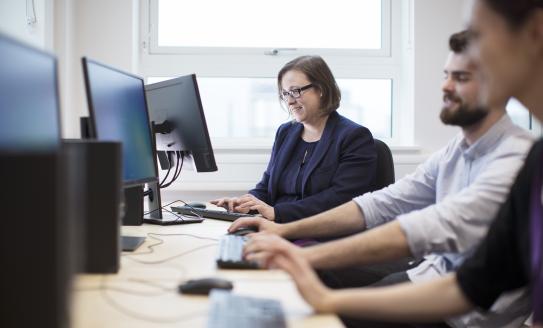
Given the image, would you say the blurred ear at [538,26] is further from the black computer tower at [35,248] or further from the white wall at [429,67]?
the white wall at [429,67]

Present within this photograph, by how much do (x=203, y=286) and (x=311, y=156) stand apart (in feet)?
4.66

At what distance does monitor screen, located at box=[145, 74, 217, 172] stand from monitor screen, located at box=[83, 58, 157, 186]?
236 millimetres

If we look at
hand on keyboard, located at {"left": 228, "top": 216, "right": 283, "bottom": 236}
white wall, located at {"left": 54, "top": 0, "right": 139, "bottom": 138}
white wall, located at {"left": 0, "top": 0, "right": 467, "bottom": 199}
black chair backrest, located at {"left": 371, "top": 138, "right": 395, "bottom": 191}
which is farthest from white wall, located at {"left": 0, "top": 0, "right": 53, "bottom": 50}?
black chair backrest, located at {"left": 371, "top": 138, "right": 395, "bottom": 191}

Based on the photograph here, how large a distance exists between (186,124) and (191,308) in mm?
1146

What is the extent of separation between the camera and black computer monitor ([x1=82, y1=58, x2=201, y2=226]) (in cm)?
126

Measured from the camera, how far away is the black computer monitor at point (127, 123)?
1.26 metres

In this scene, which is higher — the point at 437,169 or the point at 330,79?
the point at 330,79

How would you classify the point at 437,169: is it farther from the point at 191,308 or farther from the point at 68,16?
the point at 68,16

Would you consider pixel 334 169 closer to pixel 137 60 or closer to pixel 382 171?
pixel 382 171

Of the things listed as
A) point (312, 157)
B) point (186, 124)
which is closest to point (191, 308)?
point (186, 124)

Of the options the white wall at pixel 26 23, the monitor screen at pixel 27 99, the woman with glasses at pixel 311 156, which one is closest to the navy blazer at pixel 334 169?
the woman with glasses at pixel 311 156

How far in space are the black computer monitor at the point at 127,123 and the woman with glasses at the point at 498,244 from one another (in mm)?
574

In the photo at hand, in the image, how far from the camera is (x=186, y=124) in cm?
195

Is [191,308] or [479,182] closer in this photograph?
[191,308]
